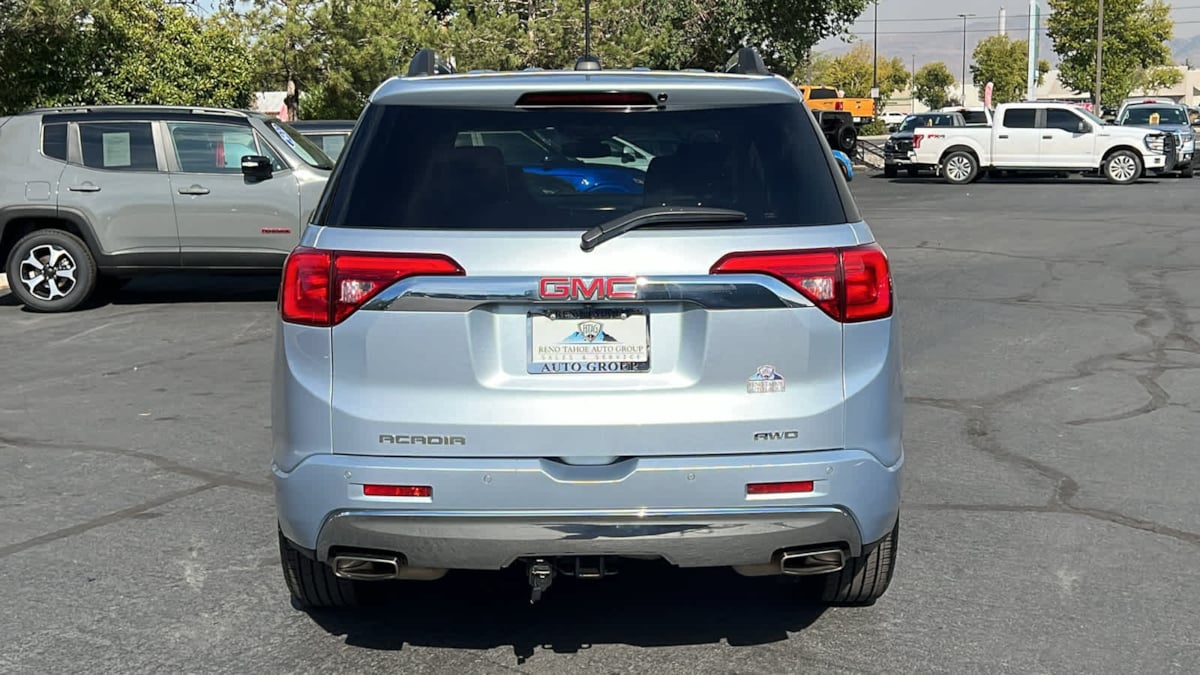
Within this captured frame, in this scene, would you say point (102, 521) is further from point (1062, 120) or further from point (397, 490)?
point (1062, 120)

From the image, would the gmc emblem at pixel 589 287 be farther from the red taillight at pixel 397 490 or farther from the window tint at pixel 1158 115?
the window tint at pixel 1158 115

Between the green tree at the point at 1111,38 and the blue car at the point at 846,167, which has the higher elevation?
the green tree at the point at 1111,38

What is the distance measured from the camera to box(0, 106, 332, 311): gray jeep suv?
12.2m

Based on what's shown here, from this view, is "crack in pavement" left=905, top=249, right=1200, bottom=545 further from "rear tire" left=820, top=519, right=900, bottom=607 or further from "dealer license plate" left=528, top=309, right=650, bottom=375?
"dealer license plate" left=528, top=309, right=650, bottom=375

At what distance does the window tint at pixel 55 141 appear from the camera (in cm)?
1235

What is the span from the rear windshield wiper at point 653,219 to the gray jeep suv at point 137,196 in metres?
8.69

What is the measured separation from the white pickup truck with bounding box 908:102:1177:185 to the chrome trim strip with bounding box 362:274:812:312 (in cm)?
2891

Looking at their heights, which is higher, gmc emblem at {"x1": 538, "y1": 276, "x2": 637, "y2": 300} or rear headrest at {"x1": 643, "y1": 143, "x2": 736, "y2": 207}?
rear headrest at {"x1": 643, "y1": 143, "x2": 736, "y2": 207}

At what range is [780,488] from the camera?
12.5ft

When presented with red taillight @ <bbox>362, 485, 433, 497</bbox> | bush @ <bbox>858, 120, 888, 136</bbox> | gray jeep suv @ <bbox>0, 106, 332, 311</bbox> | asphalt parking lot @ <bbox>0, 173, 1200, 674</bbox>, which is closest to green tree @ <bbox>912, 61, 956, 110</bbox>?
bush @ <bbox>858, 120, 888, 136</bbox>

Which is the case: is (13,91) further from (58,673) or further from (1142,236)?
(58,673)

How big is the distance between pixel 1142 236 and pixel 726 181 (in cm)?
1565

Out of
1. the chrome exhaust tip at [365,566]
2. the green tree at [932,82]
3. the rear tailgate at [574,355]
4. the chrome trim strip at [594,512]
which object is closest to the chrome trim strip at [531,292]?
the rear tailgate at [574,355]

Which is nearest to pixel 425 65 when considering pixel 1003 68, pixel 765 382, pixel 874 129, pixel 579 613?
pixel 765 382
